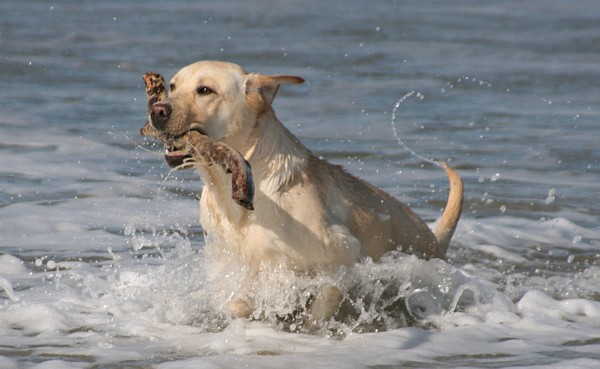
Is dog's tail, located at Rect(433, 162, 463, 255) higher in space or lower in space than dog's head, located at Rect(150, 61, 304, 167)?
lower

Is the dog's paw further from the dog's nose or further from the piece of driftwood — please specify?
the dog's nose

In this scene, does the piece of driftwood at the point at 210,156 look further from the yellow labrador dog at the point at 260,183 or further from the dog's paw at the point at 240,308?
the dog's paw at the point at 240,308

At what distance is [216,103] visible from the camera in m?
5.52

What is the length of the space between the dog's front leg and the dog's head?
7cm

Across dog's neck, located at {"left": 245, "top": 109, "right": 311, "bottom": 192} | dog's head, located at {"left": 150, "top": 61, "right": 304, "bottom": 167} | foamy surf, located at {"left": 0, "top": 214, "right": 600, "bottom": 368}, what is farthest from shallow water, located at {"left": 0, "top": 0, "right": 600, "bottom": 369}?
dog's head, located at {"left": 150, "top": 61, "right": 304, "bottom": 167}

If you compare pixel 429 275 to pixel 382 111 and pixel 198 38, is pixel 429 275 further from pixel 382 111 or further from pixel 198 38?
pixel 198 38

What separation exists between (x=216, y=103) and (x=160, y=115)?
0.99ft

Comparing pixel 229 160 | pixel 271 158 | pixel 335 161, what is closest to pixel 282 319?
pixel 271 158

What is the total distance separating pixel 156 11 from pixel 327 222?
15030mm

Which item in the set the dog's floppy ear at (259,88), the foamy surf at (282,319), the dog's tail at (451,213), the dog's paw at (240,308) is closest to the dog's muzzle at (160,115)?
the dog's floppy ear at (259,88)

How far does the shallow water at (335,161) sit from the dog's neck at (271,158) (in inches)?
18.4

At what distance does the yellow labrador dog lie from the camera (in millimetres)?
5496

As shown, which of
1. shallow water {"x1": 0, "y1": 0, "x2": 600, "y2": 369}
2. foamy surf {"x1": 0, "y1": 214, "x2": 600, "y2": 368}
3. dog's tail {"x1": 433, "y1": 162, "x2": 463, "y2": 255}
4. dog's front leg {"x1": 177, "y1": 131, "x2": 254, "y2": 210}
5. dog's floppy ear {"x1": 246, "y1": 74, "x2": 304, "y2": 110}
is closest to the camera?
dog's front leg {"x1": 177, "y1": 131, "x2": 254, "y2": 210}

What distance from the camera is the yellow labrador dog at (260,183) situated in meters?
5.50
